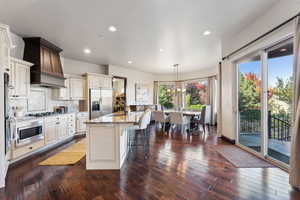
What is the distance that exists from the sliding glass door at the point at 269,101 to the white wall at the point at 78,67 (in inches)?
218

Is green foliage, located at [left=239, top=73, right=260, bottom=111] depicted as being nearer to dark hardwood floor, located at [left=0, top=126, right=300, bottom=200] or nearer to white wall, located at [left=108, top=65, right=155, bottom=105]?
dark hardwood floor, located at [left=0, top=126, right=300, bottom=200]

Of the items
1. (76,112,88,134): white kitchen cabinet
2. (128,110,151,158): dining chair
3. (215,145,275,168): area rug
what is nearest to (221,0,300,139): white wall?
(215,145,275,168): area rug

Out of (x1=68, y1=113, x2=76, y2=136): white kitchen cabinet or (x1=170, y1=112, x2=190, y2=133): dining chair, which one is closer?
(x1=68, y1=113, x2=76, y2=136): white kitchen cabinet

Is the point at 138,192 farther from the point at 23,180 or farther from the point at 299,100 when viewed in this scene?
the point at 299,100

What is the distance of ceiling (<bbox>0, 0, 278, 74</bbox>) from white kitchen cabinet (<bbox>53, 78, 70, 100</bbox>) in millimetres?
1137

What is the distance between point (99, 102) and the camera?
582 centimetres

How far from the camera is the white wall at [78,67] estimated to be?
5492mm

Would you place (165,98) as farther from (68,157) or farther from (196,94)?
(68,157)

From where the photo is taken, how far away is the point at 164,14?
2781 mm

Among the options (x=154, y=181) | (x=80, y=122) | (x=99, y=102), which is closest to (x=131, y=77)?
(x=99, y=102)

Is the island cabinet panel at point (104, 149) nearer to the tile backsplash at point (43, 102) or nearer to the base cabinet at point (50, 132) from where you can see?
the base cabinet at point (50, 132)

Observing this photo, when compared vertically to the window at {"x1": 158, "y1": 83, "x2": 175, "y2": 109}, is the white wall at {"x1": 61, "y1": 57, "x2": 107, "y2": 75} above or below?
above

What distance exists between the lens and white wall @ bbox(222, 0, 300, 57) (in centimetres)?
229

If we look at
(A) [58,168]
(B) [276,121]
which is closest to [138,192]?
(A) [58,168]
